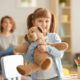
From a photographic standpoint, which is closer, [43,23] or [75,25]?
[43,23]

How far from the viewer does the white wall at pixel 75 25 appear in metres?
4.32

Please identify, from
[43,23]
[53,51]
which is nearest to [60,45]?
[53,51]

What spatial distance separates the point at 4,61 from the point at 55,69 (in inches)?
21.9

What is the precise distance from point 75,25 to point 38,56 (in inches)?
131

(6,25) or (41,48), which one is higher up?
(6,25)

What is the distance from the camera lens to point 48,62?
109cm

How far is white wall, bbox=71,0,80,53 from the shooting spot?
4.32 metres

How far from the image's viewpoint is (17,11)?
434 centimetres

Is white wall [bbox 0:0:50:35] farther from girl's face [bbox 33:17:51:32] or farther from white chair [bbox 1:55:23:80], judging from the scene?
girl's face [bbox 33:17:51:32]

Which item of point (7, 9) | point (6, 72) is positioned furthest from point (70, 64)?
point (6, 72)

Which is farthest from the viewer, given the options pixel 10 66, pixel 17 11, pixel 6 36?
pixel 17 11

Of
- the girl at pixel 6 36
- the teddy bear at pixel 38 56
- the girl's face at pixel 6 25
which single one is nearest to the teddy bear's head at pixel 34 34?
the teddy bear at pixel 38 56

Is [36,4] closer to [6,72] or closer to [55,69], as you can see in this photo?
[6,72]

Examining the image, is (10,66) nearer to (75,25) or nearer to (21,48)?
(21,48)
